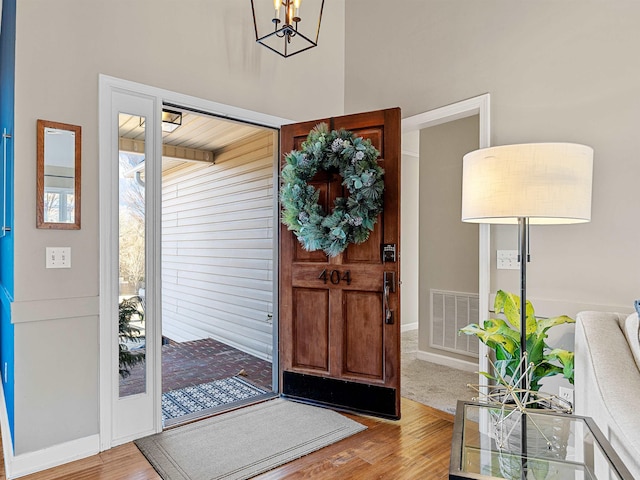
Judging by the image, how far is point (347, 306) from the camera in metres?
2.99

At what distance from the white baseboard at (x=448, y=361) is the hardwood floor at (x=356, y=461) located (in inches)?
58.5

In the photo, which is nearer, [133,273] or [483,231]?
[133,273]

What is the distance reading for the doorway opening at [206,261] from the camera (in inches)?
100

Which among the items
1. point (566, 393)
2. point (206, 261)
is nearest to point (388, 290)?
point (566, 393)

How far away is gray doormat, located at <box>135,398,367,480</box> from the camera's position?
2193 mm

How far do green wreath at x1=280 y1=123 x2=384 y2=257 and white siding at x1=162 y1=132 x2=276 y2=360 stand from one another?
2.69 feet

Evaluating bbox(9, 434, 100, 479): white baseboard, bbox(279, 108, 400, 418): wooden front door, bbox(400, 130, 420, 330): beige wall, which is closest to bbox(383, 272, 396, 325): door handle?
bbox(279, 108, 400, 418): wooden front door

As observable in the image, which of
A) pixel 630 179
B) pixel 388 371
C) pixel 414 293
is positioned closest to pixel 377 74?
pixel 630 179

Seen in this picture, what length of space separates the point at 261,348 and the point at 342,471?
2.42 m

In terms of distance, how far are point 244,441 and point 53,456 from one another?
103cm

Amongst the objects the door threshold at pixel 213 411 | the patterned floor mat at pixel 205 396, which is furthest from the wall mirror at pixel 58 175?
the patterned floor mat at pixel 205 396

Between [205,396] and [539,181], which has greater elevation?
[539,181]

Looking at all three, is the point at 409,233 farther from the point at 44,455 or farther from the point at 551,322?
the point at 44,455

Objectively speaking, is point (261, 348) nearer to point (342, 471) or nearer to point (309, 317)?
point (309, 317)
